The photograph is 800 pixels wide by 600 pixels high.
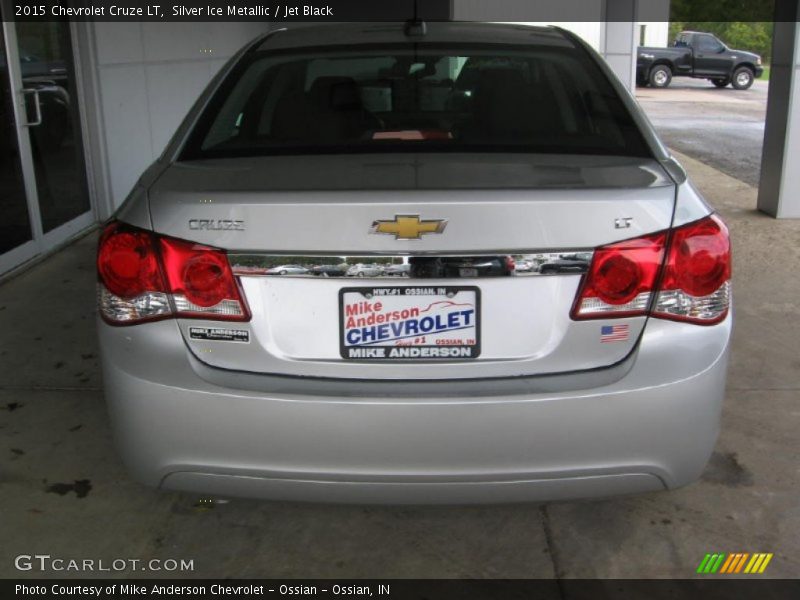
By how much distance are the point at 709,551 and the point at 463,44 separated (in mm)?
1876

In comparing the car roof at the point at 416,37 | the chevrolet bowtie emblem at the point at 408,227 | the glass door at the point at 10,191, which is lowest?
the glass door at the point at 10,191

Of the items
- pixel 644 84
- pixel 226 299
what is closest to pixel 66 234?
pixel 226 299

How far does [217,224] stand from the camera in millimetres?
2105

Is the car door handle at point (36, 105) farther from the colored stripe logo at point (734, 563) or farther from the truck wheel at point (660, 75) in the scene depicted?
the truck wheel at point (660, 75)

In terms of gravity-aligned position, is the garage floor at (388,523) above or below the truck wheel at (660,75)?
above

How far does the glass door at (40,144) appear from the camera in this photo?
5832 mm

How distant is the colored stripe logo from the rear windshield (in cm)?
126

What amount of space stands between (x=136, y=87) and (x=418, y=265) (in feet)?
20.2

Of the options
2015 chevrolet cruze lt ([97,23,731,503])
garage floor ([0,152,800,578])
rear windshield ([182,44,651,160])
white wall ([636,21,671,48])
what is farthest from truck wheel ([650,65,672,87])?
2015 chevrolet cruze lt ([97,23,731,503])

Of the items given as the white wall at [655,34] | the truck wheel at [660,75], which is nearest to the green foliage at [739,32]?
the white wall at [655,34]

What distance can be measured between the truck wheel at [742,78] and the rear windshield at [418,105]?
26.8 m

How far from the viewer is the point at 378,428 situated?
7.00 ft

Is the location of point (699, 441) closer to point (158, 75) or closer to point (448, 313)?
point (448, 313)

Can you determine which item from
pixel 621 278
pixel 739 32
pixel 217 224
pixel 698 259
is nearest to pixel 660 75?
pixel 698 259
